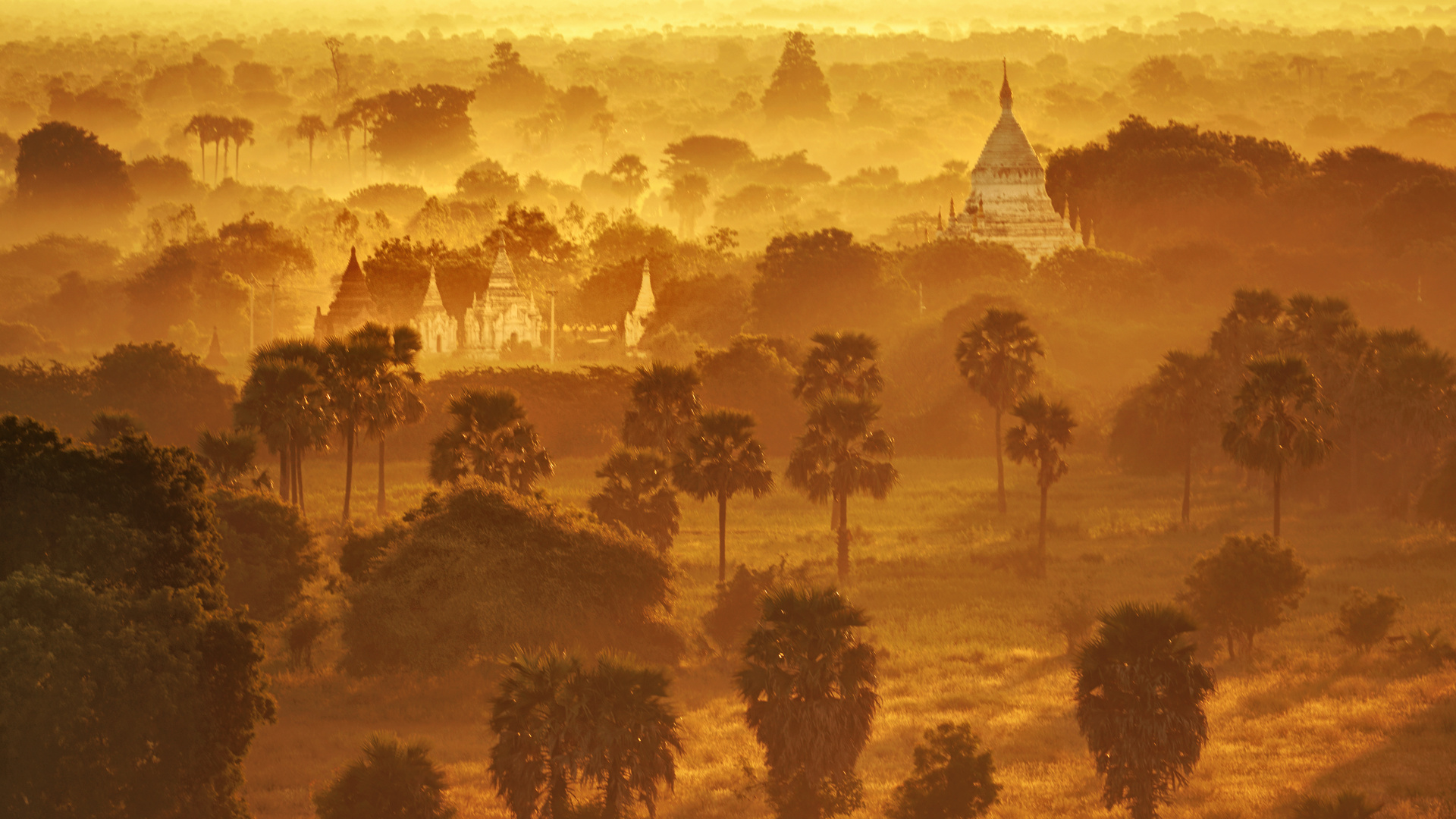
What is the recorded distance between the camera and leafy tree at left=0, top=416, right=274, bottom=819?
3325cm

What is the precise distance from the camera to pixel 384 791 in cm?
3462

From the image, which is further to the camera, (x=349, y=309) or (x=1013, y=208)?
(x=1013, y=208)

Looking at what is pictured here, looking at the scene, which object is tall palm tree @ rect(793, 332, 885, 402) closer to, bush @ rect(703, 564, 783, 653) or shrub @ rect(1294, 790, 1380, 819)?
bush @ rect(703, 564, 783, 653)

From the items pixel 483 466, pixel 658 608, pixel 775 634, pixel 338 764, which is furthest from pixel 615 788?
pixel 483 466

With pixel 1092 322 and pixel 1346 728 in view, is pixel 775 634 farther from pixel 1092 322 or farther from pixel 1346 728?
pixel 1092 322

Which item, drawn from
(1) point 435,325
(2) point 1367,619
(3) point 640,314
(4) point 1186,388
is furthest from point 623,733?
(3) point 640,314

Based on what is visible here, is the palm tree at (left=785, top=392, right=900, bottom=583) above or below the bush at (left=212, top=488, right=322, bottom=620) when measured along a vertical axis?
above

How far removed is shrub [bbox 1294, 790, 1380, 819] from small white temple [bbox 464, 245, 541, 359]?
84.1m

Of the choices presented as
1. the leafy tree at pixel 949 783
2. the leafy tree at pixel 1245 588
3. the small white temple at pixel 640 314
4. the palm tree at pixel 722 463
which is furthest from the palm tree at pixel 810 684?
the small white temple at pixel 640 314

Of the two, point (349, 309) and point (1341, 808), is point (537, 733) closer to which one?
point (1341, 808)

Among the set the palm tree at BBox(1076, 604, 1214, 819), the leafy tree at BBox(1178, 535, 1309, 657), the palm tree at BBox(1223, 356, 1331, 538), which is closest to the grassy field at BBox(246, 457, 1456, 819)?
the leafy tree at BBox(1178, 535, 1309, 657)

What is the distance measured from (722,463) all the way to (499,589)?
411 inches

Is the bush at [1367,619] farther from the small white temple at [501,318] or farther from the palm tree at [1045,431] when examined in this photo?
the small white temple at [501,318]

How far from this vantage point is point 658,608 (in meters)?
51.8
